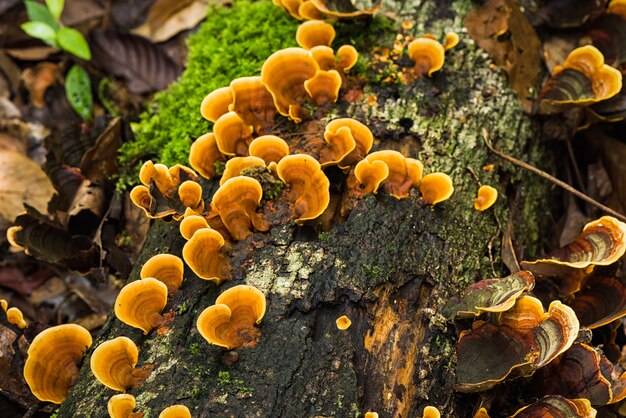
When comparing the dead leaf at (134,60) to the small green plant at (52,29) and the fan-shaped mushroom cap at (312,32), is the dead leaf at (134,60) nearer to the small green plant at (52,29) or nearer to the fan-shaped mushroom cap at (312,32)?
the small green plant at (52,29)

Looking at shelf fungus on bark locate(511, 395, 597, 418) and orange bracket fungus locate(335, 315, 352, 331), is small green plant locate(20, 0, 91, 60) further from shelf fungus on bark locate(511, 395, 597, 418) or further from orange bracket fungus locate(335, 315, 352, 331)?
shelf fungus on bark locate(511, 395, 597, 418)

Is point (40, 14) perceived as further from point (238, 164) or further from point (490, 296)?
point (490, 296)

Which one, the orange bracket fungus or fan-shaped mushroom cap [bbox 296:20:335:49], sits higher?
fan-shaped mushroom cap [bbox 296:20:335:49]

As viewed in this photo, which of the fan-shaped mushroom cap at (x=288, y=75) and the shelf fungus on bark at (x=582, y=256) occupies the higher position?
the fan-shaped mushroom cap at (x=288, y=75)

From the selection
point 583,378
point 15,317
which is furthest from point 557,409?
point 15,317

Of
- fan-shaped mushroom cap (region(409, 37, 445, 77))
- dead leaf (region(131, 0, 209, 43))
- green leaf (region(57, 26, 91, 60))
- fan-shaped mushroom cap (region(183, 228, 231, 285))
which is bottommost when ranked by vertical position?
dead leaf (region(131, 0, 209, 43))

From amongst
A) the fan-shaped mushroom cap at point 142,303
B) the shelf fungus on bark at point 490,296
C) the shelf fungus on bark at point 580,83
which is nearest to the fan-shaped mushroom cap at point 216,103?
the fan-shaped mushroom cap at point 142,303

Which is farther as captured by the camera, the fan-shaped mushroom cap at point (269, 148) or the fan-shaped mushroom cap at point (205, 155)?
the fan-shaped mushroom cap at point (205, 155)

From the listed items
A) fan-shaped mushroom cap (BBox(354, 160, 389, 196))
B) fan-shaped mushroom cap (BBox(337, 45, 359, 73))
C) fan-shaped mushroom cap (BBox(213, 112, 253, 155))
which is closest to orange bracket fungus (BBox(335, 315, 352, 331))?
fan-shaped mushroom cap (BBox(354, 160, 389, 196))
